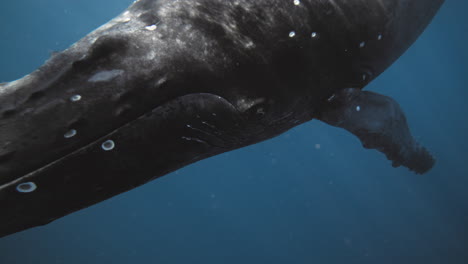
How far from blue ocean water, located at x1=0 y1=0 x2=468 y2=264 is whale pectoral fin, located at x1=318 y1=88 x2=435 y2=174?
49.9 meters

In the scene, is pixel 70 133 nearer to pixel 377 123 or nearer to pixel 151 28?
pixel 151 28

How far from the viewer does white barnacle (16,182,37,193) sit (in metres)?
1.59

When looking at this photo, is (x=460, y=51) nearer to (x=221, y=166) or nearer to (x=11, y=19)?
(x=221, y=166)

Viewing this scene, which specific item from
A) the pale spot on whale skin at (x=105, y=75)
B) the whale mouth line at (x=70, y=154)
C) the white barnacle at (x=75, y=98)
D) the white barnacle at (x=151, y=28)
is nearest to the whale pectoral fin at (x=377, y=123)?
the white barnacle at (x=151, y=28)

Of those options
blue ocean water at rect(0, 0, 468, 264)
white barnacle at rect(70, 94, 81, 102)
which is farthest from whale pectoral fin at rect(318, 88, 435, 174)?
blue ocean water at rect(0, 0, 468, 264)

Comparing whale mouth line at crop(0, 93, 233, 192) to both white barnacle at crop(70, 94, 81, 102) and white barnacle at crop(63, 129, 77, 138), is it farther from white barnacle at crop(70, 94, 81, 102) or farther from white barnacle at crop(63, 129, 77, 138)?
white barnacle at crop(70, 94, 81, 102)

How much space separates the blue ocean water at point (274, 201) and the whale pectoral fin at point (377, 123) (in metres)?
49.9

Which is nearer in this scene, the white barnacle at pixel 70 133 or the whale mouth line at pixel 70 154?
the whale mouth line at pixel 70 154

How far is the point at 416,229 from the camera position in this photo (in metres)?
55.2

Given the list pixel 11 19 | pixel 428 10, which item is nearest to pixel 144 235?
pixel 11 19

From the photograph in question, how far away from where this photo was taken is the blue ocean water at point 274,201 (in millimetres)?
54344

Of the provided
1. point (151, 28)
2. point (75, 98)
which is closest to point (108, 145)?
point (75, 98)

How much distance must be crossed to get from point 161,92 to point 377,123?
4.34 m

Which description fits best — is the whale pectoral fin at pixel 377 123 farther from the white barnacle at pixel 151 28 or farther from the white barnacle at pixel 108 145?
the white barnacle at pixel 108 145
